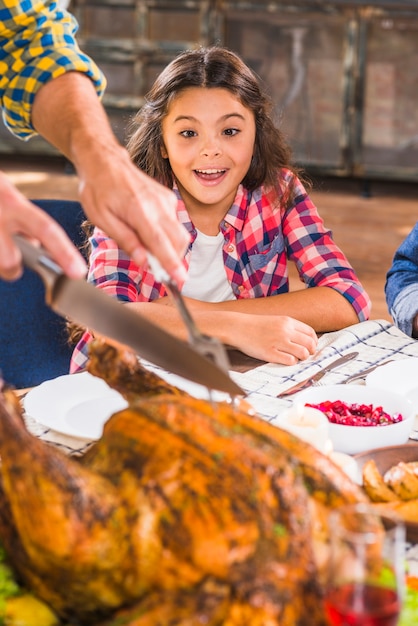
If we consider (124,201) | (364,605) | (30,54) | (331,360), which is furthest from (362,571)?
(30,54)

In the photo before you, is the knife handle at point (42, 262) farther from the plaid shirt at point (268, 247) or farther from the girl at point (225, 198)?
the plaid shirt at point (268, 247)

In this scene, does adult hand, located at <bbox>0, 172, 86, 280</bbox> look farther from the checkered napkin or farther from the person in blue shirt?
the person in blue shirt

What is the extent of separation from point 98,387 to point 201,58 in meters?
1.08

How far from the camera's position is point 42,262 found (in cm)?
91

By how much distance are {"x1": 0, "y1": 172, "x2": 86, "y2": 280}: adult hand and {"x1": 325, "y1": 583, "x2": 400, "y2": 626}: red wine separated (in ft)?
1.37

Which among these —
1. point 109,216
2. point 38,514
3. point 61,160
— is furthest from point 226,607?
point 61,160

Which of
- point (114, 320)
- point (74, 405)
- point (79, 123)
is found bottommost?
point (74, 405)

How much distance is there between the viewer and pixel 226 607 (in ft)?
2.46

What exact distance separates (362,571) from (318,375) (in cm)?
93

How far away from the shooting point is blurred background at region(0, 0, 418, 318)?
6082 millimetres

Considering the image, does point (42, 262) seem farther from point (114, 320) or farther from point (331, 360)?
point (331, 360)

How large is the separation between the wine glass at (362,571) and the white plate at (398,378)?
0.83 metres

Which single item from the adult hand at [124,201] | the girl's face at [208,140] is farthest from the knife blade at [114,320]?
the girl's face at [208,140]

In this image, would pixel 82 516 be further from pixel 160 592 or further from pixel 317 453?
pixel 317 453
